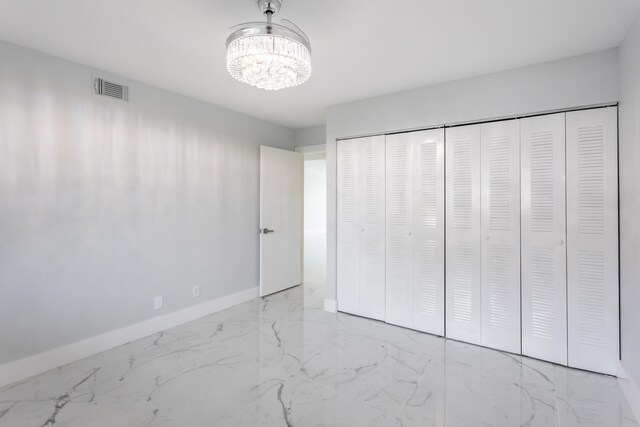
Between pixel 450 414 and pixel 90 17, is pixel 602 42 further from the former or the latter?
pixel 90 17

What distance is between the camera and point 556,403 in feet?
7.00

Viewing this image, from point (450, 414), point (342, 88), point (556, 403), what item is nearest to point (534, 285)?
point (556, 403)

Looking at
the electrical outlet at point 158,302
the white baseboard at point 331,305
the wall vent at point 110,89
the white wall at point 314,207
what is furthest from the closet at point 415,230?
the white wall at point 314,207

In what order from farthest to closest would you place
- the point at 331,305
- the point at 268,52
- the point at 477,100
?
1. the point at 331,305
2. the point at 477,100
3. the point at 268,52

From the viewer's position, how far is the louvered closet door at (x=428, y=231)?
316cm

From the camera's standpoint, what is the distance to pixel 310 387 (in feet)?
7.54

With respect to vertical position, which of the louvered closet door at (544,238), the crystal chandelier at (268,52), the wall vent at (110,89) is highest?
the wall vent at (110,89)

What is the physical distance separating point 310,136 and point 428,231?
2520 mm

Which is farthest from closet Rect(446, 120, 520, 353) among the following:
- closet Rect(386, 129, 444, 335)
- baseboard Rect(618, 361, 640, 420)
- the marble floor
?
baseboard Rect(618, 361, 640, 420)

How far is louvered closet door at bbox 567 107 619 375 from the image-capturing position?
2432 millimetres

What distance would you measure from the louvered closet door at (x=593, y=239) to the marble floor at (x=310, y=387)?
0.23 metres

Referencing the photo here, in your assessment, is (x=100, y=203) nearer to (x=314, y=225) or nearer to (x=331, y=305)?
(x=331, y=305)

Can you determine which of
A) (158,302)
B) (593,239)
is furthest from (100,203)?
(593,239)

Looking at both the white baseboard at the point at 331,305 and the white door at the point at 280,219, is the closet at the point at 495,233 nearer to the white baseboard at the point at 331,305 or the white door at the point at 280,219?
the white baseboard at the point at 331,305
